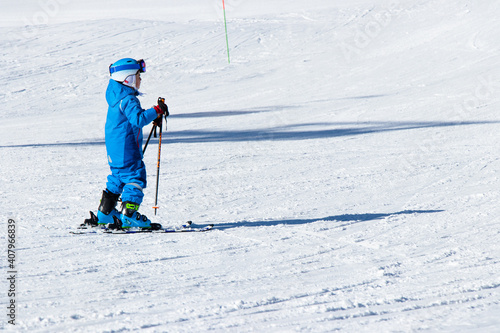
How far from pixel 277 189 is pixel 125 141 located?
237 cm

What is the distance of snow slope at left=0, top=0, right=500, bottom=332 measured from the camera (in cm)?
346

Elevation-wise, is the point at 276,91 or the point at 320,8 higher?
the point at 320,8

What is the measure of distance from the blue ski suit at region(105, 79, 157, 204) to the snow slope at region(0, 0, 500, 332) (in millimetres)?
486

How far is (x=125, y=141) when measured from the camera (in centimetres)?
495

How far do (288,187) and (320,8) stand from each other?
21.6 m

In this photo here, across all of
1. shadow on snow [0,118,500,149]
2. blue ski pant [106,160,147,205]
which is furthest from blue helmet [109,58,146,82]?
shadow on snow [0,118,500,149]

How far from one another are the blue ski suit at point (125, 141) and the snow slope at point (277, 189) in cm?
49

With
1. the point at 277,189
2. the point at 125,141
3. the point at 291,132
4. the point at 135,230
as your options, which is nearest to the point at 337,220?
the point at 277,189

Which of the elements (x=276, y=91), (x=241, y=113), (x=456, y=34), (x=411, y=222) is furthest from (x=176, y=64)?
(x=411, y=222)

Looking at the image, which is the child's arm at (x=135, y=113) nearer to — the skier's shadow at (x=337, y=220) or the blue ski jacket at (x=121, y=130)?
the blue ski jacket at (x=121, y=130)

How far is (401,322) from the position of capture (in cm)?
318

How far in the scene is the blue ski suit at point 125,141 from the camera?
4914 mm

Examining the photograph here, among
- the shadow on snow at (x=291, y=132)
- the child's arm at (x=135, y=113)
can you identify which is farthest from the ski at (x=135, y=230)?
the shadow on snow at (x=291, y=132)

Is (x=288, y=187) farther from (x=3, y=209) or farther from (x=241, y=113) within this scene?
(x=241, y=113)
